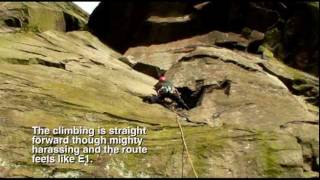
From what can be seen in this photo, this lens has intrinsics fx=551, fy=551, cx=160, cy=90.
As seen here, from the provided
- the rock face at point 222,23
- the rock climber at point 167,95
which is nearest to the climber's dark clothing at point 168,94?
the rock climber at point 167,95

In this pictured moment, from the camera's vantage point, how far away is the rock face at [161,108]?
16047 millimetres

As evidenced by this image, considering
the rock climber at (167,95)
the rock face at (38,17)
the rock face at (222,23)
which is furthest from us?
the rock face at (222,23)

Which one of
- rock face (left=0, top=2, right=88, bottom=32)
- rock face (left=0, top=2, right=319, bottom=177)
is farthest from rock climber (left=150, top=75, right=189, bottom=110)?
rock face (left=0, top=2, right=88, bottom=32)

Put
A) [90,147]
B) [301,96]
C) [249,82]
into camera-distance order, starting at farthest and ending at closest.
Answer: [301,96] → [249,82] → [90,147]

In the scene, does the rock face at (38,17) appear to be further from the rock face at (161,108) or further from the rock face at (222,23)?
the rock face at (222,23)

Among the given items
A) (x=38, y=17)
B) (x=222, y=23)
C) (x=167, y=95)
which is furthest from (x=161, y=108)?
(x=222, y=23)

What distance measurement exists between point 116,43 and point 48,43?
327 inches

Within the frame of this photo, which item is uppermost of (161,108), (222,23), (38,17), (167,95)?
(222,23)

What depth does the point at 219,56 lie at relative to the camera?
25.2 metres

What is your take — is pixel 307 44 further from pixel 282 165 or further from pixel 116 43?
pixel 282 165

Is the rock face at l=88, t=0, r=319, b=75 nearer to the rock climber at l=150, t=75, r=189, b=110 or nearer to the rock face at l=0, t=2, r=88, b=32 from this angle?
the rock face at l=0, t=2, r=88, b=32

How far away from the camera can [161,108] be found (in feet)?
66.2

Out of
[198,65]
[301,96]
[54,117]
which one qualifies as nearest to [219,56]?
[198,65]

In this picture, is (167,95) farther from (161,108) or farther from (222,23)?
(222,23)
